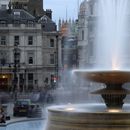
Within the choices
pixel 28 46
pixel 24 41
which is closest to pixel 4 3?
pixel 24 41

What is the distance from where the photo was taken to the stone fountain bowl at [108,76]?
17797 mm

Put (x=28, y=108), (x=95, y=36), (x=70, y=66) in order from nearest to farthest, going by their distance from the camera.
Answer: (x=28, y=108) < (x=95, y=36) < (x=70, y=66)

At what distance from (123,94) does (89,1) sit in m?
64.5

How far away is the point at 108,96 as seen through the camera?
18609 mm

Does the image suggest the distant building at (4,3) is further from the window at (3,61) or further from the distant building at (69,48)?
the window at (3,61)

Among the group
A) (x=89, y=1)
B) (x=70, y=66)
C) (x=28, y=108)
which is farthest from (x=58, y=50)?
(x=28, y=108)

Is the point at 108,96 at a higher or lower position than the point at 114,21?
lower

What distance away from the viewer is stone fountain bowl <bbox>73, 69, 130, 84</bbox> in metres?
17.8

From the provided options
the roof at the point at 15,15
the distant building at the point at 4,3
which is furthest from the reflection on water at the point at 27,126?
the distant building at the point at 4,3

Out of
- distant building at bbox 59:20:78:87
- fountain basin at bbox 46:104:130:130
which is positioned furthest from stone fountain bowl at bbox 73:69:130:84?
distant building at bbox 59:20:78:87

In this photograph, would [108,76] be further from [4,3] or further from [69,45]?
[69,45]

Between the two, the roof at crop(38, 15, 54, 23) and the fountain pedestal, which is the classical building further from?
the fountain pedestal

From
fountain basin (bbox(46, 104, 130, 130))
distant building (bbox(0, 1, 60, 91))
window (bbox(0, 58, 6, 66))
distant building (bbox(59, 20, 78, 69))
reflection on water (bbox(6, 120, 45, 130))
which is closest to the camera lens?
fountain basin (bbox(46, 104, 130, 130))

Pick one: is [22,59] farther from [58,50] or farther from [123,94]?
[123,94]
